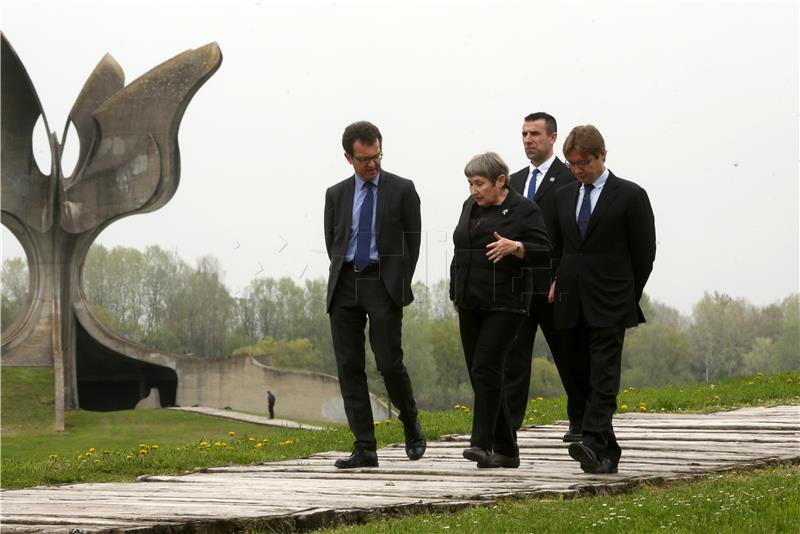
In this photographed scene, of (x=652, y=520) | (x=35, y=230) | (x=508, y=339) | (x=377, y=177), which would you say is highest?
(x=35, y=230)

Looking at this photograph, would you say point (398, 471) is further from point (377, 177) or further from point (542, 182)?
point (542, 182)

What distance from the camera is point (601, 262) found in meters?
7.22

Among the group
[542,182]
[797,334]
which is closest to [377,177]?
[542,182]

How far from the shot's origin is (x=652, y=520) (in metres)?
4.98

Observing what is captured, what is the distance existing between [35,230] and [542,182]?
33575 millimetres

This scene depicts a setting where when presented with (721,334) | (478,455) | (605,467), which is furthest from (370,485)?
(721,334)

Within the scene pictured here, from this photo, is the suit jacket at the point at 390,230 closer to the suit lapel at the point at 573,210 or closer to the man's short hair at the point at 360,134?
the man's short hair at the point at 360,134

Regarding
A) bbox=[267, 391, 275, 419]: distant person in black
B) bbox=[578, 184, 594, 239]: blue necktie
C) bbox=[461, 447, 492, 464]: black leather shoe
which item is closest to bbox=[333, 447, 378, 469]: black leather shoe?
bbox=[461, 447, 492, 464]: black leather shoe

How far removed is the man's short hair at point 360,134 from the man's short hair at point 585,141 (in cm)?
120

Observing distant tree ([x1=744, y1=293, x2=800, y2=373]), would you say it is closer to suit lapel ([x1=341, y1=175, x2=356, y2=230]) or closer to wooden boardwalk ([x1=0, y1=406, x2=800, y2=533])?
wooden boardwalk ([x1=0, y1=406, x2=800, y2=533])

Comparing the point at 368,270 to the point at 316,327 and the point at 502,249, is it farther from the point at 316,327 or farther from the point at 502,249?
the point at 316,327

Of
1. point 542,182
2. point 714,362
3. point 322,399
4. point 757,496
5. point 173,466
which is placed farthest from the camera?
point 714,362

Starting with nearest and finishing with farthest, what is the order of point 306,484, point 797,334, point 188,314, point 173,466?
point 306,484 < point 173,466 < point 797,334 < point 188,314

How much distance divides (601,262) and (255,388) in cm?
3977
